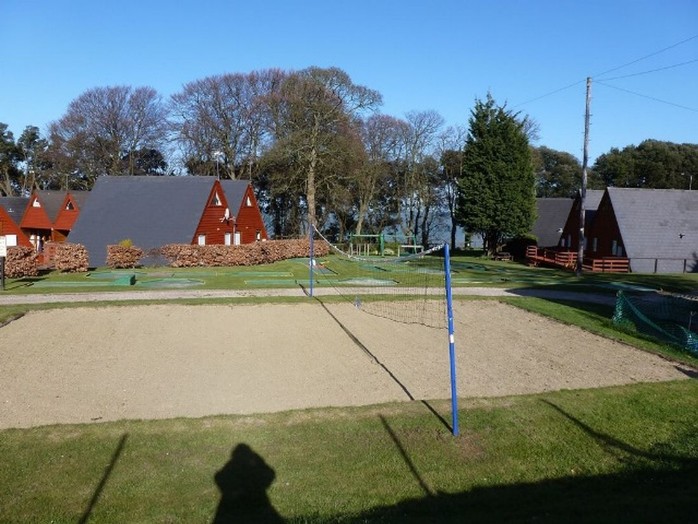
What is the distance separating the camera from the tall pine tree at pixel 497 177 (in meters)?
44.5

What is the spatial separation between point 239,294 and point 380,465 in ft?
46.9

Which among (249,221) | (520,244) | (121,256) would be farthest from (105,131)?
(520,244)

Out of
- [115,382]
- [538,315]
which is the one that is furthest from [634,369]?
[115,382]

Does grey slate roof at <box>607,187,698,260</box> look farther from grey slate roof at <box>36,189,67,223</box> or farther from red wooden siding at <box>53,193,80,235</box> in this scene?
grey slate roof at <box>36,189,67,223</box>

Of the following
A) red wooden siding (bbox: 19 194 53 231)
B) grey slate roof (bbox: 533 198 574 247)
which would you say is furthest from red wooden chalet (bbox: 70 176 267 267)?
grey slate roof (bbox: 533 198 574 247)

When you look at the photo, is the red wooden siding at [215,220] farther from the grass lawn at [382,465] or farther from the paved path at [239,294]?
the grass lawn at [382,465]

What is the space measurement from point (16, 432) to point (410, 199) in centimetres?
5415

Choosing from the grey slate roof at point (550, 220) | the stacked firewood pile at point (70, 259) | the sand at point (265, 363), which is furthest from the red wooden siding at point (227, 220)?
the grey slate roof at point (550, 220)

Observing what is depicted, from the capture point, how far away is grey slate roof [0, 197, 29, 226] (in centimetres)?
4723

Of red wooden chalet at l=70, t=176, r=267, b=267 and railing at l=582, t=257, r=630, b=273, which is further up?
red wooden chalet at l=70, t=176, r=267, b=267

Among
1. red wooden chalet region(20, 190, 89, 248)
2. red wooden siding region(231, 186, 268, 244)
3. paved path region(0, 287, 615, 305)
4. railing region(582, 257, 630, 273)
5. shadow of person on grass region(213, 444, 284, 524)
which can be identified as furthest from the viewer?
red wooden chalet region(20, 190, 89, 248)

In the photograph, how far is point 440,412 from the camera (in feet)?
27.5

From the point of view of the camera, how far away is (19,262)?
2486 cm

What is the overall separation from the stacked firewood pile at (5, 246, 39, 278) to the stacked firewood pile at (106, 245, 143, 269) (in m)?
4.63
